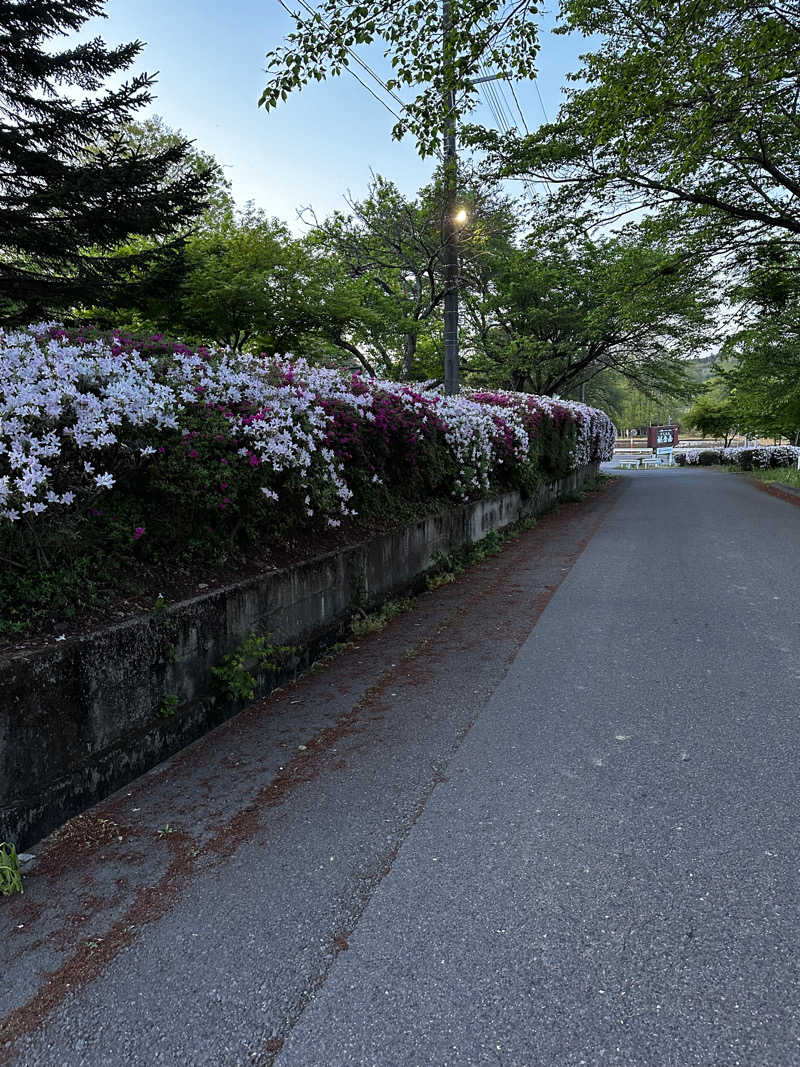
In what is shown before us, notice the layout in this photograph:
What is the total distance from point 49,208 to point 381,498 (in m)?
8.97

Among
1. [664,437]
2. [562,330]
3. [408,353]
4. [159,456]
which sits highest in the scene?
[562,330]

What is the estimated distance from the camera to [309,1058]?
144 cm

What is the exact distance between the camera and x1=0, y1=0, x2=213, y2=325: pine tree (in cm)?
999

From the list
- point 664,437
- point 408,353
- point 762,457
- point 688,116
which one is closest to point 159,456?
point 688,116

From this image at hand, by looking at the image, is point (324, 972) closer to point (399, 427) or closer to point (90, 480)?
point (90, 480)

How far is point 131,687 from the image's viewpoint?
2693 millimetres

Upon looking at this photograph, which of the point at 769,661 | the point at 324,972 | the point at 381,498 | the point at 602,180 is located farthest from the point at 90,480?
the point at 602,180

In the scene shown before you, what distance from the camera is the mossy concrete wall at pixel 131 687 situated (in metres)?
2.22

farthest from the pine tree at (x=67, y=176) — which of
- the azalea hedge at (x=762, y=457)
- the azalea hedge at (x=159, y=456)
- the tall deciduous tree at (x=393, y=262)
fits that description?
the azalea hedge at (x=762, y=457)

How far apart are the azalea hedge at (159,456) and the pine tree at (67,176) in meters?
7.84

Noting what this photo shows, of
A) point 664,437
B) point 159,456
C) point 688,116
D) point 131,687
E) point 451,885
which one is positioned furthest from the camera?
point 664,437

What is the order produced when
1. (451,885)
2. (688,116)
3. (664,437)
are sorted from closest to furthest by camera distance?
(451,885) → (688,116) → (664,437)

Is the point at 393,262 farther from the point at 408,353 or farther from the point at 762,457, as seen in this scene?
the point at 762,457

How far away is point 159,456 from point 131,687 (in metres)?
1.20
